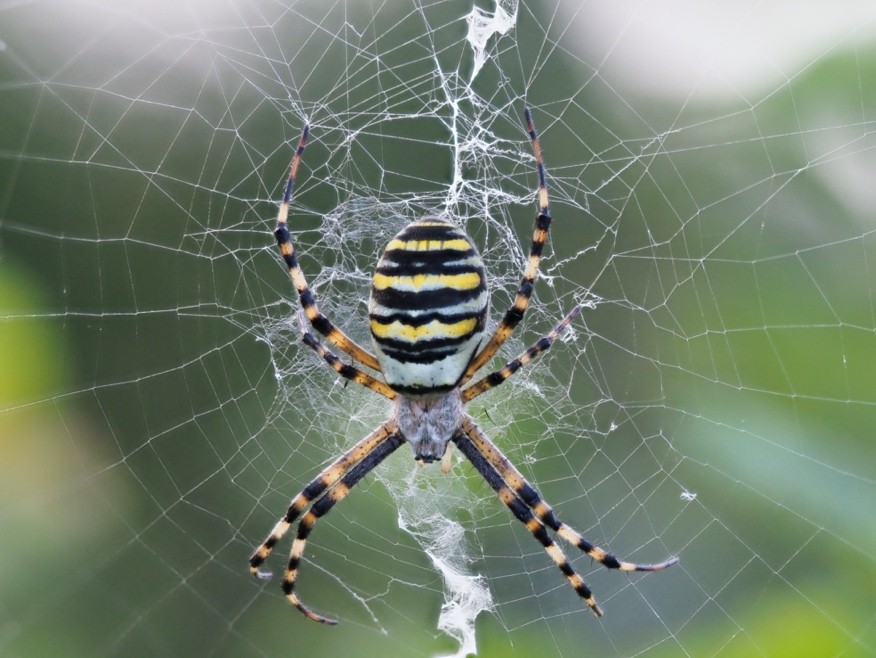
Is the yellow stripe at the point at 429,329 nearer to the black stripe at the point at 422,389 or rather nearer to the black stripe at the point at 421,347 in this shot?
the black stripe at the point at 421,347

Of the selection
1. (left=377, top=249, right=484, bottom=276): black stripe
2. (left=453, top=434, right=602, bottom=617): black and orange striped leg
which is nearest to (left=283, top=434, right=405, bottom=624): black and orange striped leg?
(left=453, top=434, right=602, bottom=617): black and orange striped leg

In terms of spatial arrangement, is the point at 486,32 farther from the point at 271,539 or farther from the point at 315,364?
the point at 271,539

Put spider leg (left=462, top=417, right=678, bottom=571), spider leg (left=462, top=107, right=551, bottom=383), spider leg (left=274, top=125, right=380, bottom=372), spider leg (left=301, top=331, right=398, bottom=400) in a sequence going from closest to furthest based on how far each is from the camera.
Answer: spider leg (left=462, top=107, right=551, bottom=383) → spider leg (left=274, top=125, right=380, bottom=372) → spider leg (left=301, top=331, right=398, bottom=400) → spider leg (left=462, top=417, right=678, bottom=571)

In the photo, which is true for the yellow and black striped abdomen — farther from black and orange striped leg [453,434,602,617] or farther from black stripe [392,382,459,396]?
black and orange striped leg [453,434,602,617]

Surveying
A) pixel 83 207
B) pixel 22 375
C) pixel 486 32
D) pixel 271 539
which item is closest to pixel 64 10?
pixel 83 207

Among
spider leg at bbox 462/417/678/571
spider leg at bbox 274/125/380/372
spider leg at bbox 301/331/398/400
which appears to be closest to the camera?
spider leg at bbox 274/125/380/372

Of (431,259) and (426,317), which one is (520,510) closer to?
(426,317)
